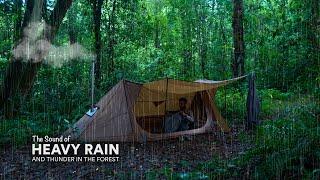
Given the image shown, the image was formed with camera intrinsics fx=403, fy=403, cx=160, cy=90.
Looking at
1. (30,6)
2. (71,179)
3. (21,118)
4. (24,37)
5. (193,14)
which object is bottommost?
(71,179)

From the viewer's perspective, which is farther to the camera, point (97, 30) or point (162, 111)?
point (97, 30)

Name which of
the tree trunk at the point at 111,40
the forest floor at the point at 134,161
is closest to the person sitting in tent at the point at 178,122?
the forest floor at the point at 134,161

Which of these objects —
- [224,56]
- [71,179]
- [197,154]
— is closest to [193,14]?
[224,56]

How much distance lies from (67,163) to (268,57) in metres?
11.7

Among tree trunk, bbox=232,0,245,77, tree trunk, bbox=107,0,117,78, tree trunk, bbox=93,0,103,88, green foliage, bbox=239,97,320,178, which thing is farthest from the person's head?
tree trunk, bbox=107,0,117,78

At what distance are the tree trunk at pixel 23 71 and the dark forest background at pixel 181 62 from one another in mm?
22

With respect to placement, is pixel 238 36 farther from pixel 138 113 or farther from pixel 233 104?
pixel 138 113

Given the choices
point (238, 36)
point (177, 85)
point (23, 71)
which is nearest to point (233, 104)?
point (238, 36)

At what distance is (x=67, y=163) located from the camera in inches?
248

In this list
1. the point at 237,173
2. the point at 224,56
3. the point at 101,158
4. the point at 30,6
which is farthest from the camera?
the point at 224,56

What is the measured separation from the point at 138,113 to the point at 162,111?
70cm

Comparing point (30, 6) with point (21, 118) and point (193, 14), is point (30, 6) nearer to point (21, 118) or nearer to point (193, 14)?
point (21, 118)

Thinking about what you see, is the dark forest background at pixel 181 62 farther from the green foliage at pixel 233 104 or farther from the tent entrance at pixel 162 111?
the tent entrance at pixel 162 111

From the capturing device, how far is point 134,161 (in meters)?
6.42
